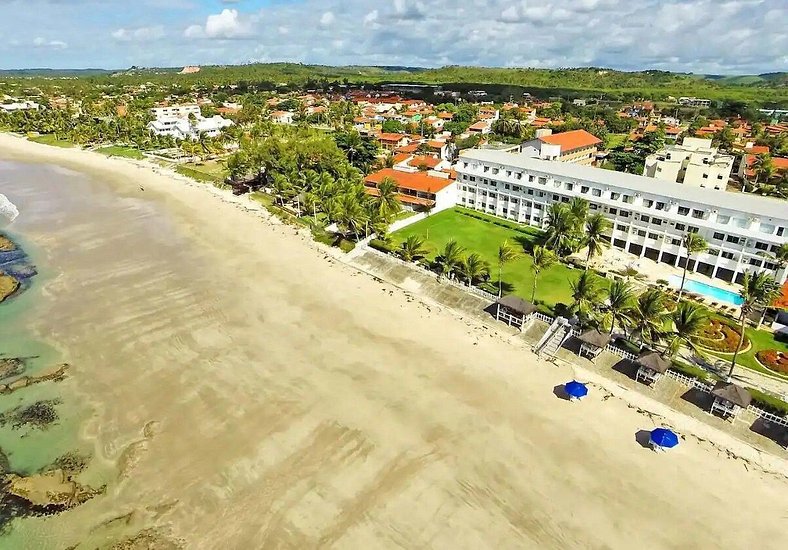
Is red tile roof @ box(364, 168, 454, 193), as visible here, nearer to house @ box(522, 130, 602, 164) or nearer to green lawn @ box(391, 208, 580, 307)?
green lawn @ box(391, 208, 580, 307)

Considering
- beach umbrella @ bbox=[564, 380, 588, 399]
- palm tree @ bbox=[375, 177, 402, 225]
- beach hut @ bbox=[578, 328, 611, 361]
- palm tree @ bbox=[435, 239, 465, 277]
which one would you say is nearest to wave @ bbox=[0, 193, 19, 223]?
palm tree @ bbox=[375, 177, 402, 225]

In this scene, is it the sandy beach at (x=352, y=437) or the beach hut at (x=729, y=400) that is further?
the beach hut at (x=729, y=400)

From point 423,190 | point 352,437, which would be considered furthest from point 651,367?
point 423,190

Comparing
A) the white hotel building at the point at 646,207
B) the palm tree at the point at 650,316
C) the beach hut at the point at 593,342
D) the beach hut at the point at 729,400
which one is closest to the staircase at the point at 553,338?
the beach hut at the point at 593,342

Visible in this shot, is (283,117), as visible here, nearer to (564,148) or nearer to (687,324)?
(564,148)

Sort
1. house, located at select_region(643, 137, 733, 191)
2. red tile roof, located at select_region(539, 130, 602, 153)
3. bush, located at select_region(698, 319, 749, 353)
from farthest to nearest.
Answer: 1. red tile roof, located at select_region(539, 130, 602, 153)
2. house, located at select_region(643, 137, 733, 191)
3. bush, located at select_region(698, 319, 749, 353)

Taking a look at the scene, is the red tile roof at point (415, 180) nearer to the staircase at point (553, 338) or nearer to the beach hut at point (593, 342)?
the staircase at point (553, 338)
